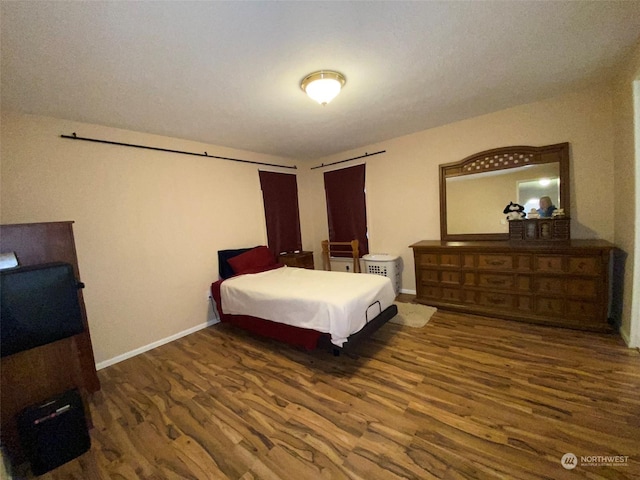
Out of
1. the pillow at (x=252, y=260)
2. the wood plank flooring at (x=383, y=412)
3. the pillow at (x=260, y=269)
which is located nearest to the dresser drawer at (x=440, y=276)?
the wood plank flooring at (x=383, y=412)

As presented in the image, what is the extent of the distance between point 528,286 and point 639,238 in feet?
2.98

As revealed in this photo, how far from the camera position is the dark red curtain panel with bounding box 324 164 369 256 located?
13.8 ft

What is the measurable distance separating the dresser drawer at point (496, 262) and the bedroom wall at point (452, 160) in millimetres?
801

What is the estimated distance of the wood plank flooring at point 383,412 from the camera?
130 centimetres

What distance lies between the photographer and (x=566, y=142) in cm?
264

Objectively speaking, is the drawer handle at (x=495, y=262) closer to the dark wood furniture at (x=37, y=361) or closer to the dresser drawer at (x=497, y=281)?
the dresser drawer at (x=497, y=281)

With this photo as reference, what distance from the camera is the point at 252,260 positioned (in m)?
3.57

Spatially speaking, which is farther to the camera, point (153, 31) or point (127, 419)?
point (127, 419)

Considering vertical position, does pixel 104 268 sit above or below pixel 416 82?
below

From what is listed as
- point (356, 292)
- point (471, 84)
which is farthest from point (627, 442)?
point (471, 84)

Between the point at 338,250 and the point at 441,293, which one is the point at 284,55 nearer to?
the point at 441,293

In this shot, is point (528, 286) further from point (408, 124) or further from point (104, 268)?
point (104, 268)

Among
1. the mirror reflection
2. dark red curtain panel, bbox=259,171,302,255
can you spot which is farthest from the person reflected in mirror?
dark red curtain panel, bbox=259,171,302,255

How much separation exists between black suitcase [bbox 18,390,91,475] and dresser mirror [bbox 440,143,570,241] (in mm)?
4050
